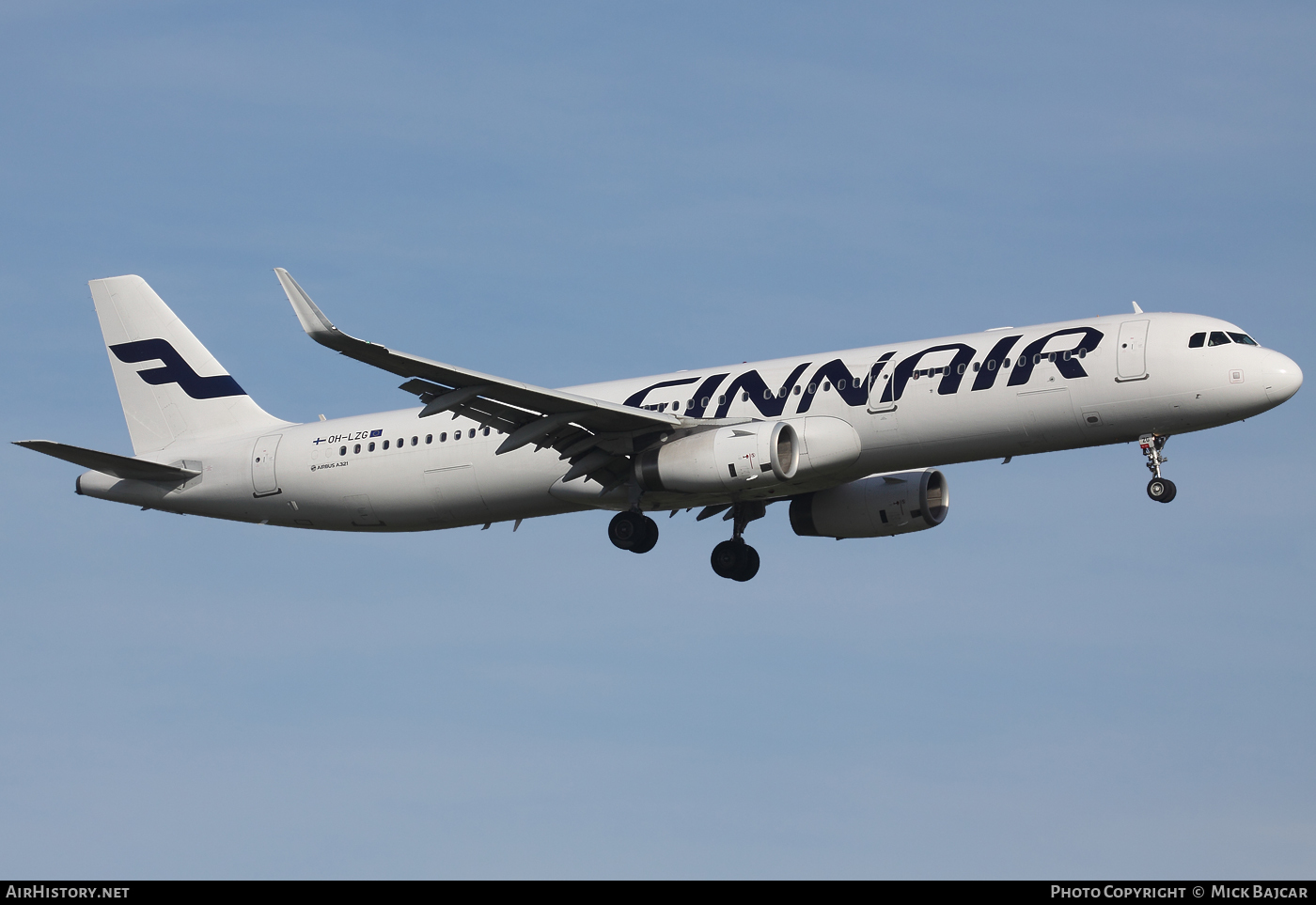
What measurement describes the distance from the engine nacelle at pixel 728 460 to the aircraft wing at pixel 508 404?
3.03 ft

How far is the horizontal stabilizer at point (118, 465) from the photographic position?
127 feet

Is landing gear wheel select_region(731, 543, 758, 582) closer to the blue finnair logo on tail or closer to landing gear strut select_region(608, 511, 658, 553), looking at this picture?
landing gear strut select_region(608, 511, 658, 553)

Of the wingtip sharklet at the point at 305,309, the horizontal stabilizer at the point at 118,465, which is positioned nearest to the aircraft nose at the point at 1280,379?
the wingtip sharklet at the point at 305,309

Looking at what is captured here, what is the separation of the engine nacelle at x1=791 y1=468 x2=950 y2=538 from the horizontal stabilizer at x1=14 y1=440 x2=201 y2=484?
16.7 m

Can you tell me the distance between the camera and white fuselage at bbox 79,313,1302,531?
33.6m

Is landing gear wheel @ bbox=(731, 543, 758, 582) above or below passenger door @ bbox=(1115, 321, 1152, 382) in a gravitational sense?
below

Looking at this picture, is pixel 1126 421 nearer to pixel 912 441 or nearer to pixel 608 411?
pixel 912 441

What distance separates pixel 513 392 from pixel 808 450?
6.56 meters

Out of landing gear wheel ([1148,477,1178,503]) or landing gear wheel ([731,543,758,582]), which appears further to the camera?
landing gear wheel ([731,543,758,582])

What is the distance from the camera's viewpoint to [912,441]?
115 feet

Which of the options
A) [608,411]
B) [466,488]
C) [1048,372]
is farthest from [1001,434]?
[466,488]

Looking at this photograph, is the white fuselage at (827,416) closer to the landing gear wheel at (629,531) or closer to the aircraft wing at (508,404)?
the landing gear wheel at (629,531)

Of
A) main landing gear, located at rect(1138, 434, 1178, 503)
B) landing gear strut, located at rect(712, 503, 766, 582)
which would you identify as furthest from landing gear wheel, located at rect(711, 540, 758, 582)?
main landing gear, located at rect(1138, 434, 1178, 503)

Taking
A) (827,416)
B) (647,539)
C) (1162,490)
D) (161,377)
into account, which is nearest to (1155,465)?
(1162,490)
